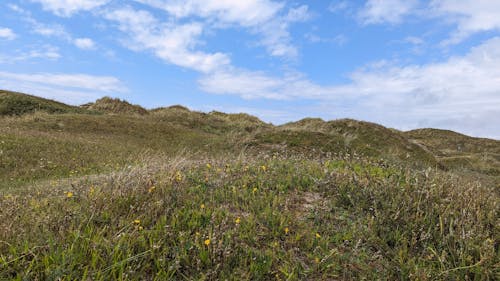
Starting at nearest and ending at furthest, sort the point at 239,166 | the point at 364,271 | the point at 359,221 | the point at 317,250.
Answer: the point at 364,271
the point at 317,250
the point at 359,221
the point at 239,166

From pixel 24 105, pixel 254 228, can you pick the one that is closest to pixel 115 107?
pixel 24 105

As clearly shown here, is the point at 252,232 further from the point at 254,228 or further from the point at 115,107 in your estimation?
the point at 115,107

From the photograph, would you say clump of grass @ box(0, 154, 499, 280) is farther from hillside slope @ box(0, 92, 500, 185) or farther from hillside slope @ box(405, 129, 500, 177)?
hillside slope @ box(405, 129, 500, 177)

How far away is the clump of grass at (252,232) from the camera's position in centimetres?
373

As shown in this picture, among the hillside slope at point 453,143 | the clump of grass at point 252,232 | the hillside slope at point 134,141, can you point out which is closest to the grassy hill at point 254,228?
the clump of grass at point 252,232

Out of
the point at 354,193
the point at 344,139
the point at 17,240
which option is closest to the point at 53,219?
the point at 17,240

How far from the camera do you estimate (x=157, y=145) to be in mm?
24203

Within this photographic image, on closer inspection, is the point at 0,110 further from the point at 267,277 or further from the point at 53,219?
the point at 267,277

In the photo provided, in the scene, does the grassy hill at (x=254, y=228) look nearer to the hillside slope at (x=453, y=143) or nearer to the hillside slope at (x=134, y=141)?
the hillside slope at (x=134, y=141)

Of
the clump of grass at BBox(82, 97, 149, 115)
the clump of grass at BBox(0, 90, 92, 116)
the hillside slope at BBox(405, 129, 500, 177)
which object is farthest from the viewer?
the clump of grass at BBox(82, 97, 149, 115)

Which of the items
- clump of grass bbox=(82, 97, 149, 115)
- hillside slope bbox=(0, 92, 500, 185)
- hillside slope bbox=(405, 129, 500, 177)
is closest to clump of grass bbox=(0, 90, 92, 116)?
hillside slope bbox=(0, 92, 500, 185)

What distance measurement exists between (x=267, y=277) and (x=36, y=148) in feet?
55.9

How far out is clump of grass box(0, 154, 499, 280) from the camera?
12.2 feet

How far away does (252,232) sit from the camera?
453 centimetres
